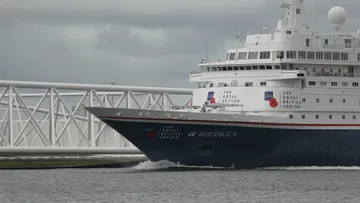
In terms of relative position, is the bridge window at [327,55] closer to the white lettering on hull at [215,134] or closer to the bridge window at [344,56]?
the bridge window at [344,56]

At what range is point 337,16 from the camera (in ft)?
261

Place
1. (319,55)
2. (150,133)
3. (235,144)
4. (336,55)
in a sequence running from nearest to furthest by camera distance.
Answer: (150,133)
(235,144)
(319,55)
(336,55)

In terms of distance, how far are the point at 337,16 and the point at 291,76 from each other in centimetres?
711

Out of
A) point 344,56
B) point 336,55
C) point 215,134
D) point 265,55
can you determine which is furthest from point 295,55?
point 215,134

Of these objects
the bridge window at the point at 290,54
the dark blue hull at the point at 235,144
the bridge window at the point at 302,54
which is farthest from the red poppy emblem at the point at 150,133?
the bridge window at the point at 302,54

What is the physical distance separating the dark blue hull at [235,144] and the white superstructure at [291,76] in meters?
1.19

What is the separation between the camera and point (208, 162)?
2891 inches

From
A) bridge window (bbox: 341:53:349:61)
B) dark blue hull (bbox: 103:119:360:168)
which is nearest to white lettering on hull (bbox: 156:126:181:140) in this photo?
dark blue hull (bbox: 103:119:360:168)

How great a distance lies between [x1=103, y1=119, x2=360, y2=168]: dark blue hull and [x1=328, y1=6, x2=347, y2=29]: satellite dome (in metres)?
7.87

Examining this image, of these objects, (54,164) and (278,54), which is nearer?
(278,54)

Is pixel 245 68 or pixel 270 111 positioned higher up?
pixel 245 68

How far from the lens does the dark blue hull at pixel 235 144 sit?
7231cm

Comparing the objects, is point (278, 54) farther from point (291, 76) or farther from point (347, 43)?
point (347, 43)

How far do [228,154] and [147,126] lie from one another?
17.1ft
